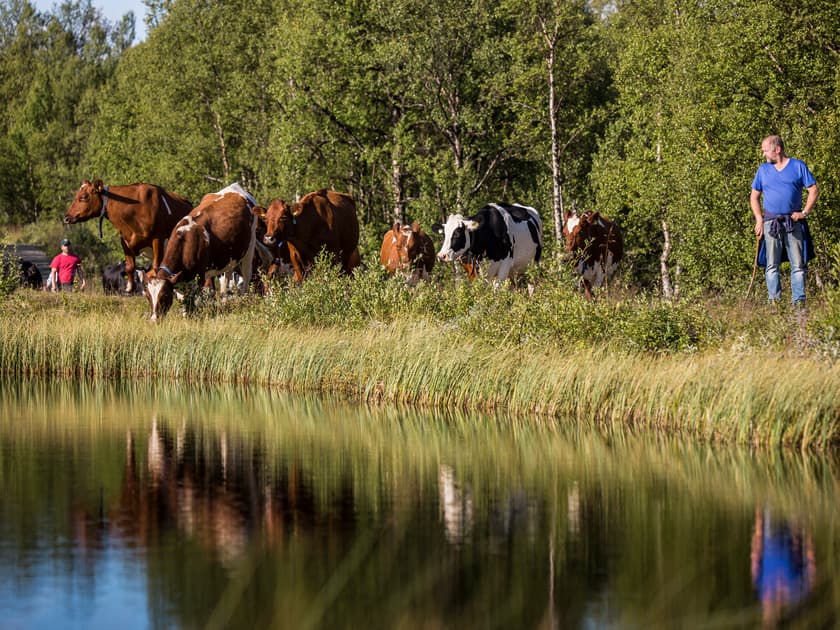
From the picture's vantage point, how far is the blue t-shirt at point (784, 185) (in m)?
16.9

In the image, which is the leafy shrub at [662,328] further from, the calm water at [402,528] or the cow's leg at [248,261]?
the cow's leg at [248,261]

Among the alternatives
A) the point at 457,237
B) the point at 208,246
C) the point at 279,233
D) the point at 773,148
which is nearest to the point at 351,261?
the point at 279,233

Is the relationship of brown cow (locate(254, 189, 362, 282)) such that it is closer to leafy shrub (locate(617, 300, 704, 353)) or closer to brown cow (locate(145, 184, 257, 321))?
brown cow (locate(145, 184, 257, 321))

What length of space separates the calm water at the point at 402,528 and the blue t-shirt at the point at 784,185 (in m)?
4.33

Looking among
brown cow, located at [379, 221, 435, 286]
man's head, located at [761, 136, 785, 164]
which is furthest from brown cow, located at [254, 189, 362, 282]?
man's head, located at [761, 136, 785, 164]

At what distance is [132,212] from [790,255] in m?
15.2

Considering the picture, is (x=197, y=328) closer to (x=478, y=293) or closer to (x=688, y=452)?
(x=478, y=293)

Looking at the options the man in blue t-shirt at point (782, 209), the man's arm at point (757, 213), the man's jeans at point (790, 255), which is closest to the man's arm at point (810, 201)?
the man in blue t-shirt at point (782, 209)

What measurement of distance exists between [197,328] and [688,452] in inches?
401

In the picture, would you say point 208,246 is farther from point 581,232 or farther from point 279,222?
point 581,232

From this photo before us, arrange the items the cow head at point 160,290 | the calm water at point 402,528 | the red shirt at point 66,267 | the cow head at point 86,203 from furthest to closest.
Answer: the red shirt at point 66,267, the cow head at point 86,203, the cow head at point 160,290, the calm water at point 402,528

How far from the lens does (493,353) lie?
17.2 meters

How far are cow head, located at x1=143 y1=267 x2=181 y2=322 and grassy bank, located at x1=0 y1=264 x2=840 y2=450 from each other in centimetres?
47

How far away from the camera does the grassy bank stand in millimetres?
13977
